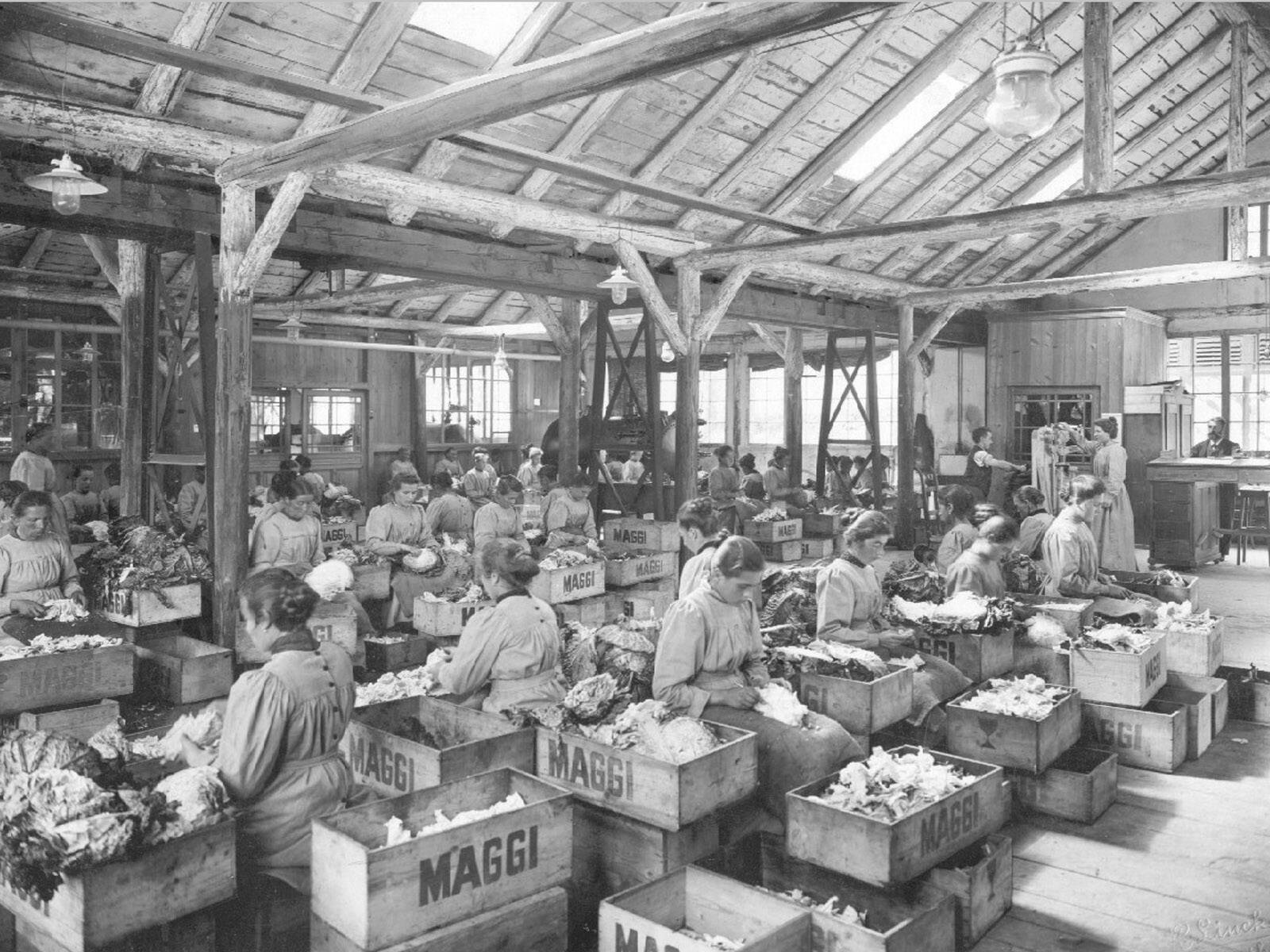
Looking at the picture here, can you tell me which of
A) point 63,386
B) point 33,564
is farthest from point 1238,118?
point 63,386

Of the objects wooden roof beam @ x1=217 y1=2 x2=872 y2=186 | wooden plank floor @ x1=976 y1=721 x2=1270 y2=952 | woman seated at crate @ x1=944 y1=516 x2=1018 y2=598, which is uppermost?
wooden roof beam @ x1=217 y1=2 x2=872 y2=186

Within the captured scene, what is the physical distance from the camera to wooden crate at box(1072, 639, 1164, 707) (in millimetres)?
6719

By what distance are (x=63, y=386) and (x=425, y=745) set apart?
14.4 m

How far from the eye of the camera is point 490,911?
3.85m

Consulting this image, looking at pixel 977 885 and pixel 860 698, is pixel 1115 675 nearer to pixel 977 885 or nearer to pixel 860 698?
pixel 860 698

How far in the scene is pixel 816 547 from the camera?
15.4m

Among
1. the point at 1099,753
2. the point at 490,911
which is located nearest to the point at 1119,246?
the point at 1099,753

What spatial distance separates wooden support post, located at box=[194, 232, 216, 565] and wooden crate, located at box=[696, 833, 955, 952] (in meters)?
4.91

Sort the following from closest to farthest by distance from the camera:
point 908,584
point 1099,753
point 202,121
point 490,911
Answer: point 490,911, point 1099,753, point 202,121, point 908,584

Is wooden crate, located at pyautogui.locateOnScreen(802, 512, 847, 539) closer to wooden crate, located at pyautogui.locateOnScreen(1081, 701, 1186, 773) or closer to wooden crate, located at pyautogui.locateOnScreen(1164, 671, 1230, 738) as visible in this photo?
wooden crate, located at pyautogui.locateOnScreen(1164, 671, 1230, 738)

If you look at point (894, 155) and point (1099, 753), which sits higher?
point (894, 155)

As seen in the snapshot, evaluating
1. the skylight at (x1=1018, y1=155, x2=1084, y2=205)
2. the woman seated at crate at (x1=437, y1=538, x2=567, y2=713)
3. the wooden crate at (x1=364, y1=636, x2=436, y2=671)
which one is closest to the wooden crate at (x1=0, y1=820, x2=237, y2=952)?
the woman seated at crate at (x1=437, y1=538, x2=567, y2=713)

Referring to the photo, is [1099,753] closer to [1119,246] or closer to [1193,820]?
[1193,820]

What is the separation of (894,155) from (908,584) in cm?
603
